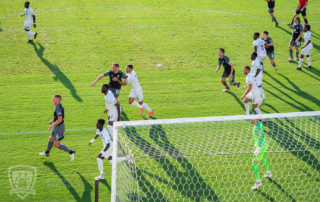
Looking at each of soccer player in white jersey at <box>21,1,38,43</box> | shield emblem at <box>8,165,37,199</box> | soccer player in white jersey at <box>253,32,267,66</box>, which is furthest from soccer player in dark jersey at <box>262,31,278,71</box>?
soccer player in white jersey at <box>21,1,38,43</box>

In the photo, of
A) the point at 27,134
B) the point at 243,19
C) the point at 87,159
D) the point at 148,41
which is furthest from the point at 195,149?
the point at 243,19

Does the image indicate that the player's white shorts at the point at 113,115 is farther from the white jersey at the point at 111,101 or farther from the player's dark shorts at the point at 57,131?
the player's dark shorts at the point at 57,131

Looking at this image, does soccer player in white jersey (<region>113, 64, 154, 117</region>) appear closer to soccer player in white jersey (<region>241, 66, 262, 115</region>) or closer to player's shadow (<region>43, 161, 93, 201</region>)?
soccer player in white jersey (<region>241, 66, 262, 115</region>)

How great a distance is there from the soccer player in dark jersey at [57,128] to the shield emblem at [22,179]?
1.86 feet

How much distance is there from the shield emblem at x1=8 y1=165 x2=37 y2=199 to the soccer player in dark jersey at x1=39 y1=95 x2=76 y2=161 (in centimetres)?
57

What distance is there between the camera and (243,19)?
18.1 meters

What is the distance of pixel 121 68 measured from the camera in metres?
13.6

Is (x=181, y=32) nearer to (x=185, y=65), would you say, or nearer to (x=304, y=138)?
(x=185, y=65)

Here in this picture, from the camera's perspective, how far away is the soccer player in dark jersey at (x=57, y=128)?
28.8ft

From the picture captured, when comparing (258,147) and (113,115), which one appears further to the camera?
(113,115)

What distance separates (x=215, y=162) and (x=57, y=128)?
3.95 meters

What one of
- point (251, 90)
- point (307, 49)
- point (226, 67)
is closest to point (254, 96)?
point (251, 90)

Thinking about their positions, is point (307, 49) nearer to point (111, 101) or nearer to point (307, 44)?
point (307, 44)

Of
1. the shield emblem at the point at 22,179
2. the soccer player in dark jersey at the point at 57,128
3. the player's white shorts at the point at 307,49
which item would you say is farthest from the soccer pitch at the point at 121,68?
the player's white shorts at the point at 307,49
